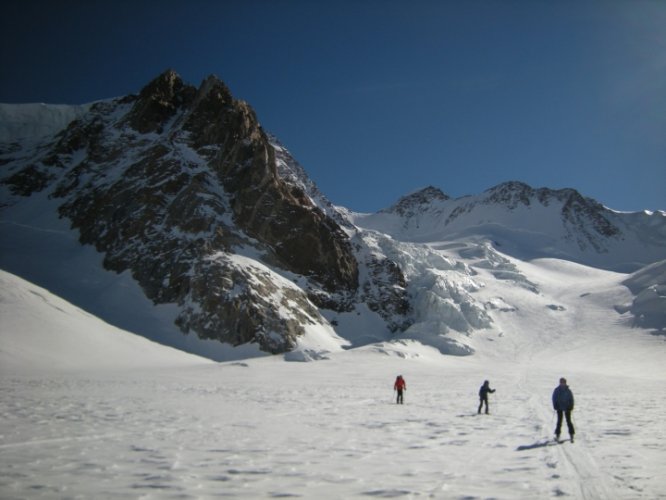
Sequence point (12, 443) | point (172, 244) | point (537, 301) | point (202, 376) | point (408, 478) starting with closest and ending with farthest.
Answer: point (408, 478), point (12, 443), point (202, 376), point (172, 244), point (537, 301)

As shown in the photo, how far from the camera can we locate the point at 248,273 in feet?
206

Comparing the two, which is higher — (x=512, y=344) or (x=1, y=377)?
(x=512, y=344)

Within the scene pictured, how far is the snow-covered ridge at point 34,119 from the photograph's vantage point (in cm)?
11381

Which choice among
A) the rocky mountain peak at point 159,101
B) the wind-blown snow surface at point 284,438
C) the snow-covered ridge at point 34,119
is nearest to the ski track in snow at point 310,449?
the wind-blown snow surface at point 284,438

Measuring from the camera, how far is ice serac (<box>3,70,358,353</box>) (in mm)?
59969

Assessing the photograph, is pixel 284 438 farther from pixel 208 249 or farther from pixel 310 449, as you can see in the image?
pixel 208 249

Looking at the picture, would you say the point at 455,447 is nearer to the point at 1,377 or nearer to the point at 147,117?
the point at 1,377

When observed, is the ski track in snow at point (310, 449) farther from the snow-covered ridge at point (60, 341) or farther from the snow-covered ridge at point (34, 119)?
the snow-covered ridge at point (34, 119)

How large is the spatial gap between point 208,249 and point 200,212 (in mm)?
8418

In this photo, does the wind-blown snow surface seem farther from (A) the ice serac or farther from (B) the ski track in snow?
(A) the ice serac

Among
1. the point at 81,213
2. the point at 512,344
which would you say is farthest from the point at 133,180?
the point at 512,344

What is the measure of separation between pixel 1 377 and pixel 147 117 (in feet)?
230

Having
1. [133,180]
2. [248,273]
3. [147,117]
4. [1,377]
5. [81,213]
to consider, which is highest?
[147,117]

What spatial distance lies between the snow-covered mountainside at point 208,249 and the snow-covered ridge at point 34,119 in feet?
24.9
